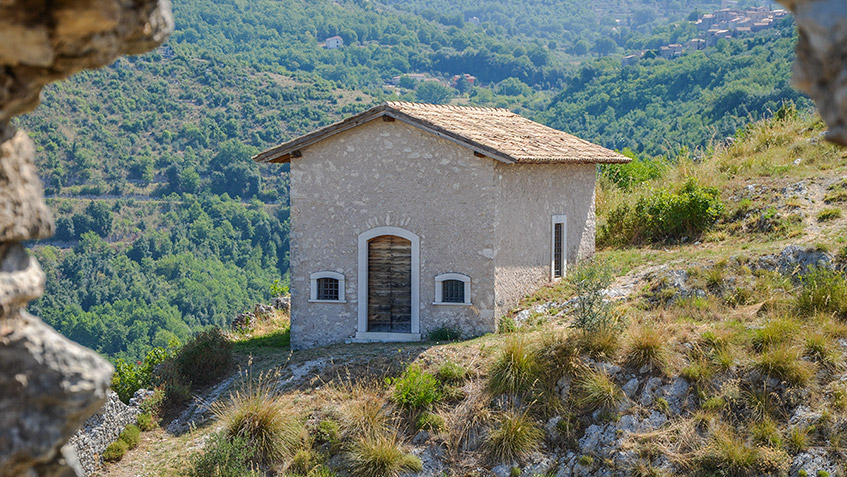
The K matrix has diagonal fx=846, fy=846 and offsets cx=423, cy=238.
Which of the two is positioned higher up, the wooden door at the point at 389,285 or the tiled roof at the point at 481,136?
the tiled roof at the point at 481,136

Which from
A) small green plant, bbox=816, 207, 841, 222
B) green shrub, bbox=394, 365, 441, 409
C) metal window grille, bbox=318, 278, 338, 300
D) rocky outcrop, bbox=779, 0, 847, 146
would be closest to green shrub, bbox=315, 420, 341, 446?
green shrub, bbox=394, 365, 441, 409

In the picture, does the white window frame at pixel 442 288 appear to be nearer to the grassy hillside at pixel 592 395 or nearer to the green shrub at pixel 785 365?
the grassy hillside at pixel 592 395

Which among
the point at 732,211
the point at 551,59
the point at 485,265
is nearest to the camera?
the point at 485,265

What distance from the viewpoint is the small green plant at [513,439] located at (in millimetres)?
12586

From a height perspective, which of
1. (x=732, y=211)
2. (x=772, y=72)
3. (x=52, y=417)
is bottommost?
(x=52, y=417)

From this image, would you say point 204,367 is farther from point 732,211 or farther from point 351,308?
point 732,211

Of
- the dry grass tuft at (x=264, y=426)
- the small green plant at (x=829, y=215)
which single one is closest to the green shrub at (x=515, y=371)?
the dry grass tuft at (x=264, y=426)

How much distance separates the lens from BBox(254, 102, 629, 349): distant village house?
1568 cm

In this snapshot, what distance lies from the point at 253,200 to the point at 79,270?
13.0 metres

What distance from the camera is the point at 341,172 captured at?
16.4m

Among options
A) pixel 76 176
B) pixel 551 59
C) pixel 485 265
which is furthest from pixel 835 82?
pixel 551 59

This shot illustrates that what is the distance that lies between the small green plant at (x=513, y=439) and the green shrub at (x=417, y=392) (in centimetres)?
120

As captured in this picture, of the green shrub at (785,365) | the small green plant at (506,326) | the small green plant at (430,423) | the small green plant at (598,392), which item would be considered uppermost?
the small green plant at (506,326)

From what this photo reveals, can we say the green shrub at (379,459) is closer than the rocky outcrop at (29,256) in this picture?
No
